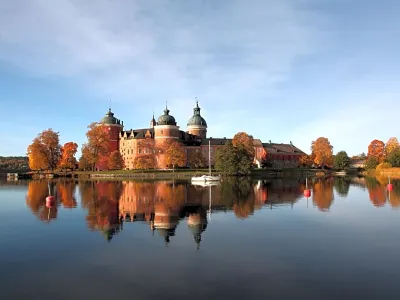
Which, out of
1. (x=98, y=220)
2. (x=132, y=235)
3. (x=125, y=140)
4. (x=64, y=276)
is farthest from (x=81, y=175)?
(x=64, y=276)

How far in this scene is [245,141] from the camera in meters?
95.4

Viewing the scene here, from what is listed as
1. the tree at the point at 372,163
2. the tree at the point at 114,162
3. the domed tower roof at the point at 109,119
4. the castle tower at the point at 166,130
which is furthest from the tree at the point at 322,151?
the domed tower roof at the point at 109,119

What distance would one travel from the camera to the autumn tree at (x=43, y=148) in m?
89.4

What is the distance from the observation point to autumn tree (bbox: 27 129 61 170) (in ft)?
293

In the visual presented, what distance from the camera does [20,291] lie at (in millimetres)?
11109

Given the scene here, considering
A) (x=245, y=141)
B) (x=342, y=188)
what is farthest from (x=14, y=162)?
(x=342, y=188)

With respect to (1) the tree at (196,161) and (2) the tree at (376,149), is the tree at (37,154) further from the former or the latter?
(2) the tree at (376,149)

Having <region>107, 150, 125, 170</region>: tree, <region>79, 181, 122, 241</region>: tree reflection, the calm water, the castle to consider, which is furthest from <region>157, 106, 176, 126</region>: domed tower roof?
the calm water

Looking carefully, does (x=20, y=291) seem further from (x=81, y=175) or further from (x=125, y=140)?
(x=125, y=140)

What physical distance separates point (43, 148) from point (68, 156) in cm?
733

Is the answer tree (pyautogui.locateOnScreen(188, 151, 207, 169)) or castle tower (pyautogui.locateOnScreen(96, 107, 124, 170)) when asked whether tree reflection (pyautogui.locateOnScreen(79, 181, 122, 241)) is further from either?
castle tower (pyautogui.locateOnScreen(96, 107, 124, 170))

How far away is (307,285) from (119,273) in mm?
6192

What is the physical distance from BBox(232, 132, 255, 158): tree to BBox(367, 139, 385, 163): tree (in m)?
40.9

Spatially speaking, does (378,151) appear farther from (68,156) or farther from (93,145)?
(68,156)
